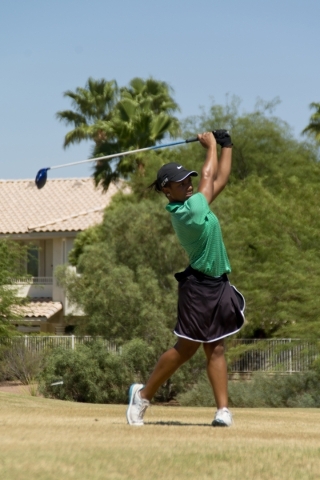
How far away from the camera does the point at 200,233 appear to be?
6.27 metres

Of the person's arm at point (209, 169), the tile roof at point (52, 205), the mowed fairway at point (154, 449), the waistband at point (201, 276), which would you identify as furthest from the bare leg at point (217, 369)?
the tile roof at point (52, 205)

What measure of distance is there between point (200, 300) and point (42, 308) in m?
36.3

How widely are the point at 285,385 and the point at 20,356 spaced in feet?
37.5

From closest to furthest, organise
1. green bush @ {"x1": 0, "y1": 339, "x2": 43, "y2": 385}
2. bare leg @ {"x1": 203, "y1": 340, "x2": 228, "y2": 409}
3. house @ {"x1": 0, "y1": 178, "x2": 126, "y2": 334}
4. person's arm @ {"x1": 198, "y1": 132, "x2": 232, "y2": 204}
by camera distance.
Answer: bare leg @ {"x1": 203, "y1": 340, "x2": 228, "y2": 409} < person's arm @ {"x1": 198, "y1": 132, "x2": 232, "y2": 204} < green bush @ {"x1": 0, "y1": 339, "x2": 43, "y2": 385} < house @ {"x1": 0, "y1": 178, "x2": 126, "y2": 334}

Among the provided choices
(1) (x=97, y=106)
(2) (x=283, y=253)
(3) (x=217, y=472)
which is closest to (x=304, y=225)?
(2) (x=283, y=253)

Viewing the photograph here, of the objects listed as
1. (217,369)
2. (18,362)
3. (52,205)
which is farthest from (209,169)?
(52,205)

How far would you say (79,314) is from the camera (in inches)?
1384

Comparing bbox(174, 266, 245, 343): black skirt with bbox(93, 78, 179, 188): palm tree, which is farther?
bbox(93, 78, 179, 188): palm tree

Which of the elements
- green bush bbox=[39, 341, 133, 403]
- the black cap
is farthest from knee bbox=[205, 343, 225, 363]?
green bush bbox=[39, 341, 133, 403]

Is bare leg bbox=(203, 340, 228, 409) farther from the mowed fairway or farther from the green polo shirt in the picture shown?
the green polo shirt

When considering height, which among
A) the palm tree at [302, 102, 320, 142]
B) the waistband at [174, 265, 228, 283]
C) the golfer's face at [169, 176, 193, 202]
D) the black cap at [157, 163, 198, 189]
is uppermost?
the palm tree at [302, 102, 320, 142]

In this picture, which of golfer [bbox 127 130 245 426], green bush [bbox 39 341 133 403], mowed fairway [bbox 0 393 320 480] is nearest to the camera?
mowed fairway [bbox 0 393 320 480]

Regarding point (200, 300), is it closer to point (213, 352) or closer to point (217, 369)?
point (213, 352)

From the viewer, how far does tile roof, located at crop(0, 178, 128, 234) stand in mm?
43531
